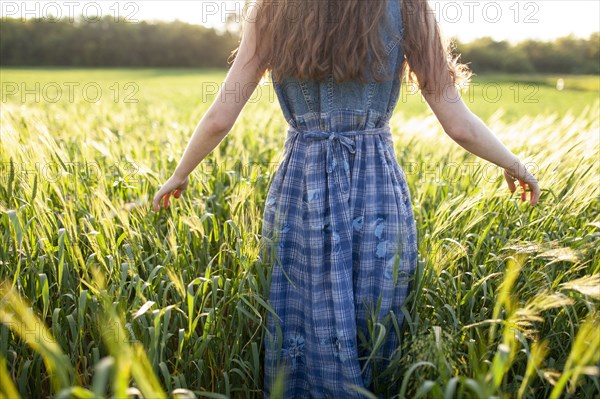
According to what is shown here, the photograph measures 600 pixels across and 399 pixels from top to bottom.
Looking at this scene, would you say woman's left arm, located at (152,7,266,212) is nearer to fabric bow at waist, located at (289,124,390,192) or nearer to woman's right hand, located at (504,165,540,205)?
fabric bow at waist, located at (289,124,390,192)

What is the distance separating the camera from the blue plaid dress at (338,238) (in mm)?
1665

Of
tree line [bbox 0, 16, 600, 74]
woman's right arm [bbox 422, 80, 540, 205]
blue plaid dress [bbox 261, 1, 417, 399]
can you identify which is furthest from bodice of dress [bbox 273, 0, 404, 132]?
tree line [bbox 0, 16, 600, 74]

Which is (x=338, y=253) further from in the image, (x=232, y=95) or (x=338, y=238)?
(x=232, y=95)

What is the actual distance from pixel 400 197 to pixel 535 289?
1.85ft

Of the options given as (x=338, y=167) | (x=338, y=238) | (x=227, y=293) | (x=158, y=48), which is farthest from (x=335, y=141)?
(x=158, y=48)

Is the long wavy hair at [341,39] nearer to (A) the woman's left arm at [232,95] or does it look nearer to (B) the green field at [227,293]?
(A) the woman's left arm at [232,95]

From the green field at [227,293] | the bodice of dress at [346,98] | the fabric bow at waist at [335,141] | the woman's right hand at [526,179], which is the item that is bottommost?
the green field at [227,293]

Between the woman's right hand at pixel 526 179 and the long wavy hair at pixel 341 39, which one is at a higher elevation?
the long wavy hair at pixel 341 39

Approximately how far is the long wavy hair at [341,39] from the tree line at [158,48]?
31.0 m

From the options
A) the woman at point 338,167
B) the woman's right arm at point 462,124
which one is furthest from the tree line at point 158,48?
the woman at point 338,167

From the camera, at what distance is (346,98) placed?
166cm

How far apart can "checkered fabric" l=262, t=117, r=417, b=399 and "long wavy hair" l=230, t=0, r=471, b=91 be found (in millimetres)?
202

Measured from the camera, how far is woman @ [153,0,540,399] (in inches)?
61.5

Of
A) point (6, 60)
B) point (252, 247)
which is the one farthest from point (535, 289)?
point (6, 60)
